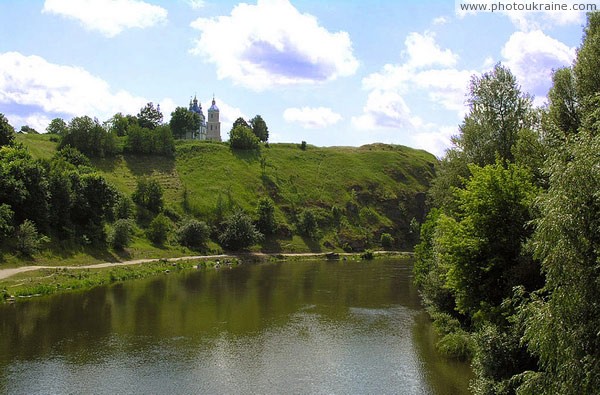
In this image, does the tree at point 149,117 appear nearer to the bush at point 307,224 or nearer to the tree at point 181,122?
the tree at point 181,122

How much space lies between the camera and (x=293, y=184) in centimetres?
12350

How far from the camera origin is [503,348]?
77.3ft

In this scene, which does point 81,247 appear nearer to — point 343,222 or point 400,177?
point 343,222

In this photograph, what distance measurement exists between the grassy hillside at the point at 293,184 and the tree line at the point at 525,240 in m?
58.5

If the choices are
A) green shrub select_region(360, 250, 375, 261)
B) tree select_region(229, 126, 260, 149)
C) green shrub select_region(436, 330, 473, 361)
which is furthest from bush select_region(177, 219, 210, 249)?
green shrub select_region(436, 330, 473, 361)

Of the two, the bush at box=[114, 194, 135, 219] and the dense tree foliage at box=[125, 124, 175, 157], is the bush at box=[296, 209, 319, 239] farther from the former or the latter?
the dense tree foliage at box=[125, 124, 175, 157]

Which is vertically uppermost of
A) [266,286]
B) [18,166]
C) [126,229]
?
[18,166]

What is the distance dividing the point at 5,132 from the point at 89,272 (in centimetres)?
2948

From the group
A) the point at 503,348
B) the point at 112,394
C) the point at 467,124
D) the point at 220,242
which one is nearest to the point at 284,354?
the point at 112,394

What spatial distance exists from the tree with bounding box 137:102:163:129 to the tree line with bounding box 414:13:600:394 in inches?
4154

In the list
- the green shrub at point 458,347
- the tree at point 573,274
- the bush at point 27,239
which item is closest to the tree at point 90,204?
the bush at point 27,239

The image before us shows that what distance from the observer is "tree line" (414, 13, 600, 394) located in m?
→ 14.3

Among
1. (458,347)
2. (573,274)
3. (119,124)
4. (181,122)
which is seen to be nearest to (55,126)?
(119,124)

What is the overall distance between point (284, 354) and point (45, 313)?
74.9ft
